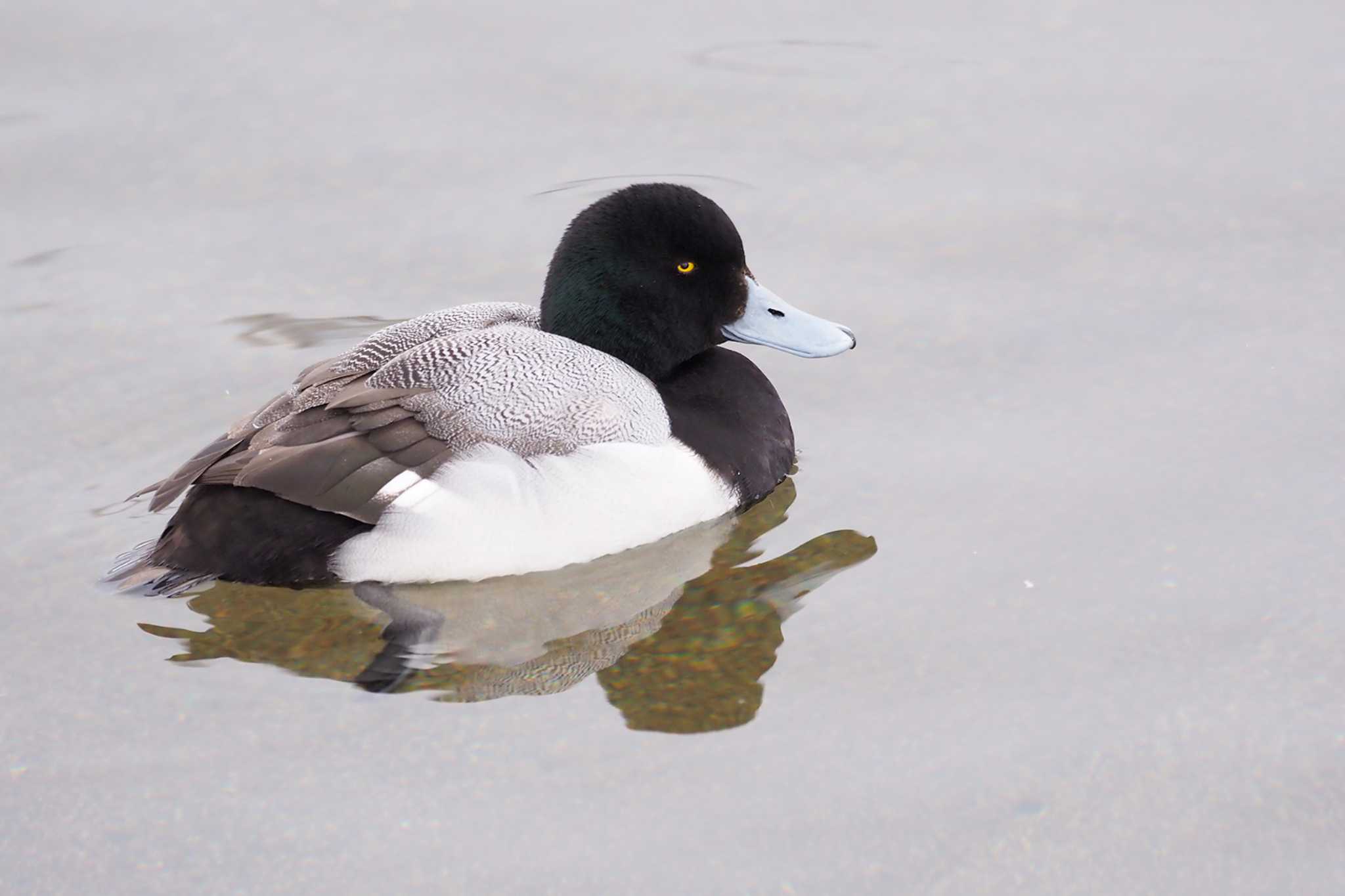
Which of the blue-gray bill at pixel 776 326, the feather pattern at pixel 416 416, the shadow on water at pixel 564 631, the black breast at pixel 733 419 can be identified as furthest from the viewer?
the blue-gray bill at pixel 776 326

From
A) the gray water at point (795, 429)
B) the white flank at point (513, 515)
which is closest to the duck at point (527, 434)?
the white flank at point (513, 515)

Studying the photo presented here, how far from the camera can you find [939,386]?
624 centimetres

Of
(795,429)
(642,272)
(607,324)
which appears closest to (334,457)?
(607,324)

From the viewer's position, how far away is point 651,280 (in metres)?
5.64

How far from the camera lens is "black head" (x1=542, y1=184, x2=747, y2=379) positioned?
5.58m

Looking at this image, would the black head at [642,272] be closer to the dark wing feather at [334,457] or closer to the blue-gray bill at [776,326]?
the blue-gray bill at [776,326]

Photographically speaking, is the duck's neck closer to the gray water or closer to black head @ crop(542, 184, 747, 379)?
black head @ crop(542, 184, 747, 379)

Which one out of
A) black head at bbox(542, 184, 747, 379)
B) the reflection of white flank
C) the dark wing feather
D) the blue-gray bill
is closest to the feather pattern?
the dark wing feather

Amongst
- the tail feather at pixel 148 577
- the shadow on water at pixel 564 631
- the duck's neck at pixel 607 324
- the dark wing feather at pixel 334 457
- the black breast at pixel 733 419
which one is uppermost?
the duck's neck at pixel 607 324

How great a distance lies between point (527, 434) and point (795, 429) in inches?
53.0

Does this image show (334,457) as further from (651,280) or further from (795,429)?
(795,429)

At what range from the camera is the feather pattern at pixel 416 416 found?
16.3 ft

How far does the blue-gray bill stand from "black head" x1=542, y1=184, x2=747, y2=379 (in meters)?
0.14

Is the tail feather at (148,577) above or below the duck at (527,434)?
below
